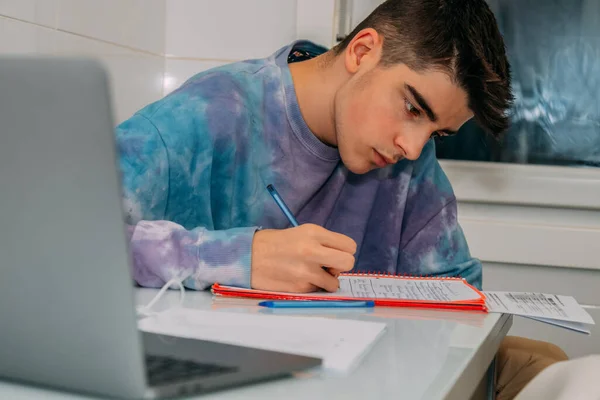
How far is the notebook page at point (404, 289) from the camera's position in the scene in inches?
37.1

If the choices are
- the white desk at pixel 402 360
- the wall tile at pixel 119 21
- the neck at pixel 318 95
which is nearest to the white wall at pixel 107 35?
the wall tile at pixel 119 21

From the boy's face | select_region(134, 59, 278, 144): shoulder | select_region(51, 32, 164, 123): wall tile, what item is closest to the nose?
the boy's face

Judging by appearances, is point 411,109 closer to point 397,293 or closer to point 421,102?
point 421,102

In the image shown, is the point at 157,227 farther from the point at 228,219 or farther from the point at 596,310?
the point at 596,310

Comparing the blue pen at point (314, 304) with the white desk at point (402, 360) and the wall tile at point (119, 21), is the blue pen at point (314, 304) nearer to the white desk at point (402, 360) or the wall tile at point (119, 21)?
the white desk at point (402, 360)

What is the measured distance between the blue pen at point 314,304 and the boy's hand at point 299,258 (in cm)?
5

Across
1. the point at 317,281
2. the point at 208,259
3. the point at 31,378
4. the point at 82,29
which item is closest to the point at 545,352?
the point at 317,281

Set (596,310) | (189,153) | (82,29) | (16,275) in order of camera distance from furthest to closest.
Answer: (596,310), (82,29), (189,153), (16,275)

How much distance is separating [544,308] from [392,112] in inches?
15.9

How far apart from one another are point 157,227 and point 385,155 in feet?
1.50

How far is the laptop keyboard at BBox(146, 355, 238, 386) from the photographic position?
1.45 feet


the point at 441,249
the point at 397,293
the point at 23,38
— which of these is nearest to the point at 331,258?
the point at 397,293

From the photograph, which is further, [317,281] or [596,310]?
[596,310]

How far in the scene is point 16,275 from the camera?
41 centimetres
